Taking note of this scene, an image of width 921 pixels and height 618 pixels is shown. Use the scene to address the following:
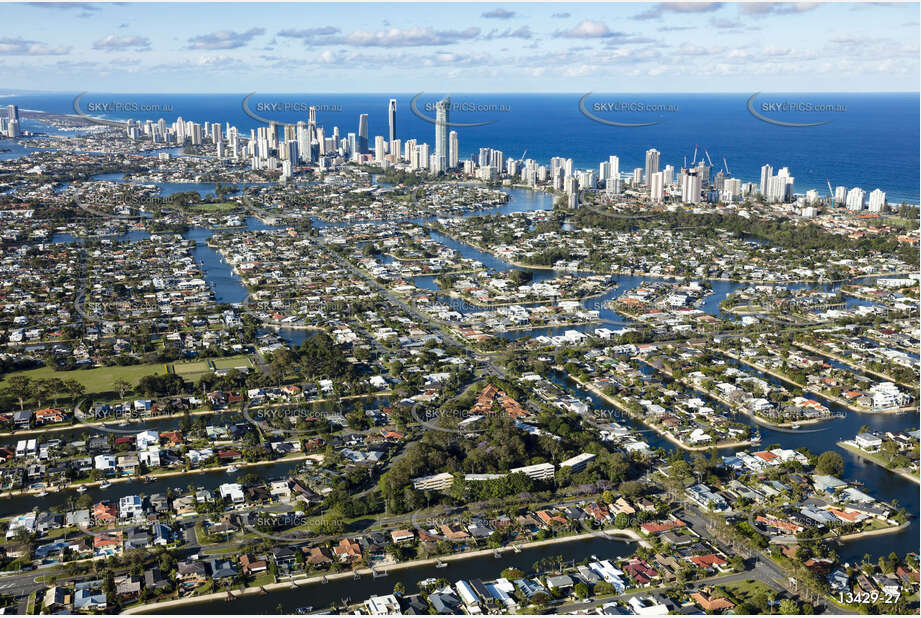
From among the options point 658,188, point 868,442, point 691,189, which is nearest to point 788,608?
point 868,442

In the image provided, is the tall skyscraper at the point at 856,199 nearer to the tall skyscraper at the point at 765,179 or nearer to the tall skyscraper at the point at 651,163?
the tall skyscraper at the point at 765,179

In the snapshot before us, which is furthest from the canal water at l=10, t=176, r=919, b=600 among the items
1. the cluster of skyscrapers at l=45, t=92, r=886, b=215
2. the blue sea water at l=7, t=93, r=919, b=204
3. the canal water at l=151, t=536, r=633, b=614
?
the blue sea water at l=7, t=93, r=919, b=204

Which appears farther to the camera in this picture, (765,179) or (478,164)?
(478,164)

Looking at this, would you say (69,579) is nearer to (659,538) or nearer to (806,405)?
(659,538)

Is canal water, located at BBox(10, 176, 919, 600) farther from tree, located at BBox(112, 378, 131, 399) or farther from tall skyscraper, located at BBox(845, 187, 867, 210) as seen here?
tall skyscraper, located at BBox(845, 187, 867, 210)

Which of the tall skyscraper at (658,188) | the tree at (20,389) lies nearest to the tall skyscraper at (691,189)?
the tall skyscraper at (658,188)

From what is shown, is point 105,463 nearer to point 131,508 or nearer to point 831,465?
point 131,508

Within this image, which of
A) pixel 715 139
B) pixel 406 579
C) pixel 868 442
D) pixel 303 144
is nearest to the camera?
pixel 406 579
